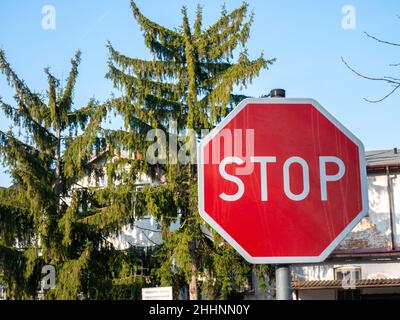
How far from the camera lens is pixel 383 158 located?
26953 millimetres

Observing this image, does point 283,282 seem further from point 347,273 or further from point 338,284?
point 347,273

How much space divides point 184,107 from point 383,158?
11148 millimetres

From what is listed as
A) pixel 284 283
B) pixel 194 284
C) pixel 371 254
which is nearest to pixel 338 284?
pixel 371 254

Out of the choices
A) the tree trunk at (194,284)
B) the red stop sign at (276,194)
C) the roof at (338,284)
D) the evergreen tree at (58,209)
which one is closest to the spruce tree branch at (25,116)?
the evergreen tree at (58,209)

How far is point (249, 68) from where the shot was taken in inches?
742

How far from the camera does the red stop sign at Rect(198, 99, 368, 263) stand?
206cm

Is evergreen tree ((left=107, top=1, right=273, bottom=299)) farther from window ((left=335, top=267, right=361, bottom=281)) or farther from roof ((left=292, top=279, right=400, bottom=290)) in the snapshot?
window ((left=335, top=267, right=361, bottom=281))

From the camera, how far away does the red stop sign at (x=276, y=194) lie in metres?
2.06

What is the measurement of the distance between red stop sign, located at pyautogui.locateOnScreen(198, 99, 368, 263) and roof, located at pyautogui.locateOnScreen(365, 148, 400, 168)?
22.8 m

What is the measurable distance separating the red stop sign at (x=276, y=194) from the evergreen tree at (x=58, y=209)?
681 inches

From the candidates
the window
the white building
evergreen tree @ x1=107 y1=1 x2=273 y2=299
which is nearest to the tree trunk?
evergreen tree @ x1=107 y1=1 x2=273 y2=299

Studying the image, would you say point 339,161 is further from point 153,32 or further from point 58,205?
point 58,205
